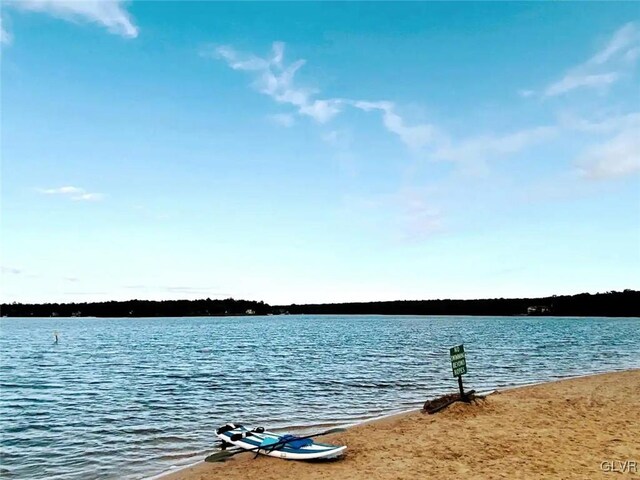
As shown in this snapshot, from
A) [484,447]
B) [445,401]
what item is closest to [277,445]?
[484,447]

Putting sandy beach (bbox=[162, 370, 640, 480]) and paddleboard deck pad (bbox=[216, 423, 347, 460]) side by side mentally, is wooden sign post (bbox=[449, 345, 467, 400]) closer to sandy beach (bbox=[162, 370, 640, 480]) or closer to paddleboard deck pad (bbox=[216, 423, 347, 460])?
sandy beach (bbox=[162, 370, 640, 480])

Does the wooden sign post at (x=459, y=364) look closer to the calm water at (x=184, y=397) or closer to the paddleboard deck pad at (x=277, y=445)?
the calm water at (x=184, y=397)

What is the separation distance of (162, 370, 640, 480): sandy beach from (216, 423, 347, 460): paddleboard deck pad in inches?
8.5

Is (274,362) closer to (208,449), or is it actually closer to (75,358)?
(75,358)

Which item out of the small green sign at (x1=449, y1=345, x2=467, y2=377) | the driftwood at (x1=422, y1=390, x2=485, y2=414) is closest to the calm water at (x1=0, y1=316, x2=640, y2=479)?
the driftwood at (x1=422, y1=390, x2=485, y2=414)

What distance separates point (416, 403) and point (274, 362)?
23.6 m

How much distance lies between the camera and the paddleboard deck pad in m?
12.9

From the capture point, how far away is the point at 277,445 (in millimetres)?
13727

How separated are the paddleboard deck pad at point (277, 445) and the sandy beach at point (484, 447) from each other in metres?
0.22

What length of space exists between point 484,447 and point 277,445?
219 inches

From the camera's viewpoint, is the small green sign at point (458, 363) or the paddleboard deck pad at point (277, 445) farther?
the small green sign at point (458, 363)

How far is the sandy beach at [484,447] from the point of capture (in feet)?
37.0

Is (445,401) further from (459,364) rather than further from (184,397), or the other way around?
(184,397)

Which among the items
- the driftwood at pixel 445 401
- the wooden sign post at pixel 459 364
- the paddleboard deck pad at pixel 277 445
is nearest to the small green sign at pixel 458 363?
the wooden sign post at pixel 459 364
